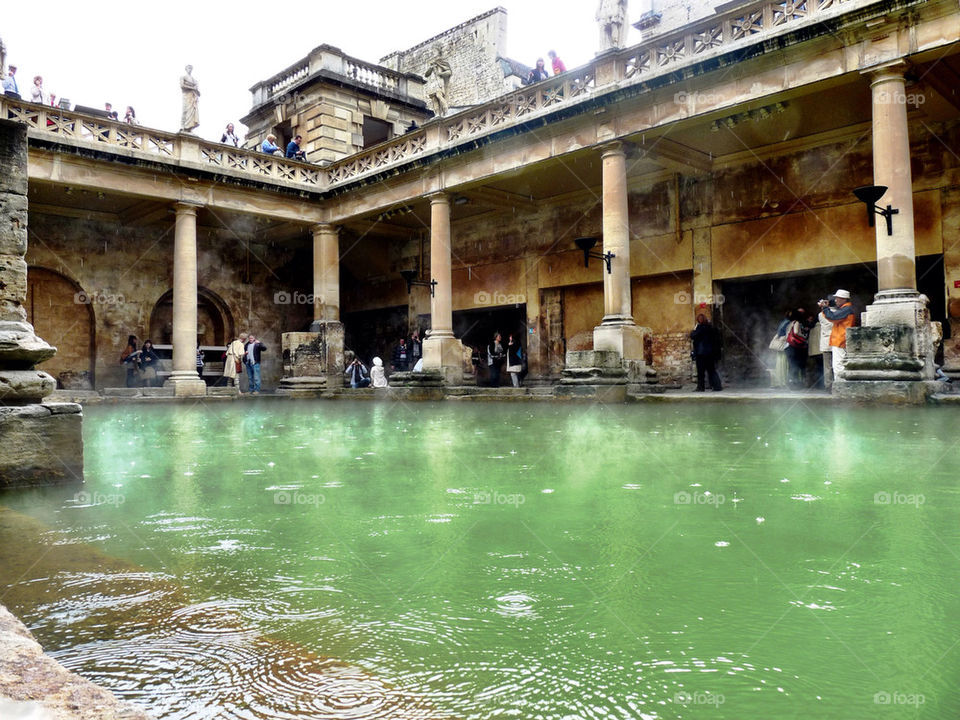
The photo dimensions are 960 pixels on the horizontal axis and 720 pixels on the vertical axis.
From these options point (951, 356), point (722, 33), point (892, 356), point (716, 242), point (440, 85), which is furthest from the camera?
point (440, 85)

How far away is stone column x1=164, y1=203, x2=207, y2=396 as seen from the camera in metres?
18.5

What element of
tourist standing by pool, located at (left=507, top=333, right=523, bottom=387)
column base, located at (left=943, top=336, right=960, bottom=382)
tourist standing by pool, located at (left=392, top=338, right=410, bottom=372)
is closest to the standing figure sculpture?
tourist standing by pool, located at (left=392, top=338, right=410, bottom=372)

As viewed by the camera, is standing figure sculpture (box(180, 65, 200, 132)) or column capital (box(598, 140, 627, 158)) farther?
standing figure sculpture (box(180, 65, 200, 132))

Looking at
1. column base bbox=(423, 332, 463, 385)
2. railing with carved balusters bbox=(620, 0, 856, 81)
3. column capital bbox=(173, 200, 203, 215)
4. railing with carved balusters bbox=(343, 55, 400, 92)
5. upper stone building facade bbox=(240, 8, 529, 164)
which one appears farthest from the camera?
railing with carved balusters bbox=(343, 55, 400, 92)

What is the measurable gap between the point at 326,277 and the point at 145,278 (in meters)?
6.42

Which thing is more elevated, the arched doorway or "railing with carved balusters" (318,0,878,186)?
"railing with carved balusters" (318,0,878,186)

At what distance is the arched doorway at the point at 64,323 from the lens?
2086 centimetres

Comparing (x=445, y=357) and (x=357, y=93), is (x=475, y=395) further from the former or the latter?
(x=357, y=93)

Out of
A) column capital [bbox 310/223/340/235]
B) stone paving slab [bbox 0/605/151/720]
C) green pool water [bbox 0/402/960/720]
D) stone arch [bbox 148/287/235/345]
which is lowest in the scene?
green pool water [bbox 0/402/960/720]

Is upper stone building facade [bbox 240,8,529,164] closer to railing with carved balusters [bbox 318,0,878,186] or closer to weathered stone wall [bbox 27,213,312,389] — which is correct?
weathered stone wall [bbox 27,213,312,389]

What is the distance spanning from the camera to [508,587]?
215 centimetres

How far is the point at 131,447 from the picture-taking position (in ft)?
20.9

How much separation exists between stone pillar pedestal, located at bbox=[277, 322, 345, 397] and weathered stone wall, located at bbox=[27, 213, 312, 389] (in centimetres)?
523

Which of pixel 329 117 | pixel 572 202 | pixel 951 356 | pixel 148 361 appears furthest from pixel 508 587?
pixel 329 117
